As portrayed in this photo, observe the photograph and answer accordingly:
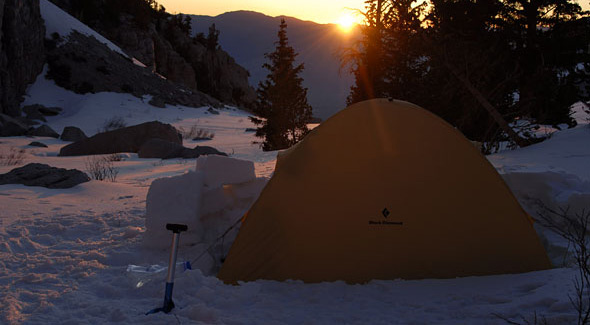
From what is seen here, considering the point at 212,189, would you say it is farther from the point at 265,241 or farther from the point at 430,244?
the point at 430,244

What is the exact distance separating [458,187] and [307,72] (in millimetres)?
179095

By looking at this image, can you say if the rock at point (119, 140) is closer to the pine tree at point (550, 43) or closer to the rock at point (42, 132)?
the rock at point (42, 132)

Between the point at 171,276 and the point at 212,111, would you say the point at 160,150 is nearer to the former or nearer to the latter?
the point at 171,276

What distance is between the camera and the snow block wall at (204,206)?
14.6ft

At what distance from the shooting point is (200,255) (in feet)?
13.5

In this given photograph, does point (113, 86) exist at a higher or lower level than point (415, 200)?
higher

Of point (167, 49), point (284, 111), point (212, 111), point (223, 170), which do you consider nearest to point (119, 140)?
point (284, 111)

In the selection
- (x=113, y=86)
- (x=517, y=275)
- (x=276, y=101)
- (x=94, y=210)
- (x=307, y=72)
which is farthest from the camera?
(x=307, y=72)

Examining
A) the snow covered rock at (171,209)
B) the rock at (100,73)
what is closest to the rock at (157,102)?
the rock at (100,73)

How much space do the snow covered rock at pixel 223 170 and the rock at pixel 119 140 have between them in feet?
35.4

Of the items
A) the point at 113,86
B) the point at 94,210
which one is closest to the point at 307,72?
the point at 113,86

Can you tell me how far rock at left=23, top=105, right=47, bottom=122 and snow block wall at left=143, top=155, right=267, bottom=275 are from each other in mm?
23911

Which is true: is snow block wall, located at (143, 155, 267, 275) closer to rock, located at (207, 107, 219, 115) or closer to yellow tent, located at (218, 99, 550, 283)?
yellow tent, located at (218, 99, 550, 283)

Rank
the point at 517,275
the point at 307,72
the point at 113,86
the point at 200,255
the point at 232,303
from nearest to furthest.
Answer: the point at 232,303 < the point at 517,275 < the point at 200,255 < the point at 113,86 < the point at 307,72
